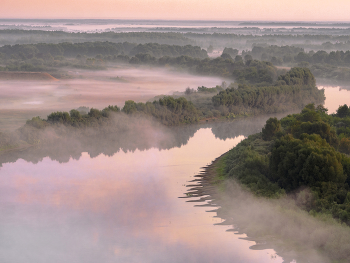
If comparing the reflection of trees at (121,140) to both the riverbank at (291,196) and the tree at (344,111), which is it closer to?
the tree at (344,111)

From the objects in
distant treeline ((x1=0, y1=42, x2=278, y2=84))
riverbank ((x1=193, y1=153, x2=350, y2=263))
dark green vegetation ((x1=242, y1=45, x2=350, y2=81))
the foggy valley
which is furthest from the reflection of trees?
dark green vegetation ((x1=242, y1=45, x2=350, y2=81))

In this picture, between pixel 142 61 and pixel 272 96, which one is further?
pixel 142 61

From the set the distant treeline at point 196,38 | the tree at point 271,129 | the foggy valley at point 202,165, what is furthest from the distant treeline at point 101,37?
the tree at point 271,129

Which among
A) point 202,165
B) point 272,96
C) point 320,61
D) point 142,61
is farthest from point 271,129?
point 142,61

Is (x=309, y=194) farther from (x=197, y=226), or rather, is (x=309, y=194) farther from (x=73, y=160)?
(x=73, y=160)

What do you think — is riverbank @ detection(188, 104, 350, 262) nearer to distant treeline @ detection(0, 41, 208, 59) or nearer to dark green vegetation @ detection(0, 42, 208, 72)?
dark green vegetation @ detection(0, 42, 208, 72)

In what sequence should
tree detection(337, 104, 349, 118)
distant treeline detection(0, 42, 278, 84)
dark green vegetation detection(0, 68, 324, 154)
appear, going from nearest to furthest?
dark green vegetation detection(0, 68, 324, 154)
tree detection(337, 104, 349, 118)
distant treeline detection(0, 42, 278, 84)

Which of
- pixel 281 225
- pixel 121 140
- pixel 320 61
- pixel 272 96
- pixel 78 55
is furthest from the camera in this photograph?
pixel 78 55

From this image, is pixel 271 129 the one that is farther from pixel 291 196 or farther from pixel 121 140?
pixel 121 140
